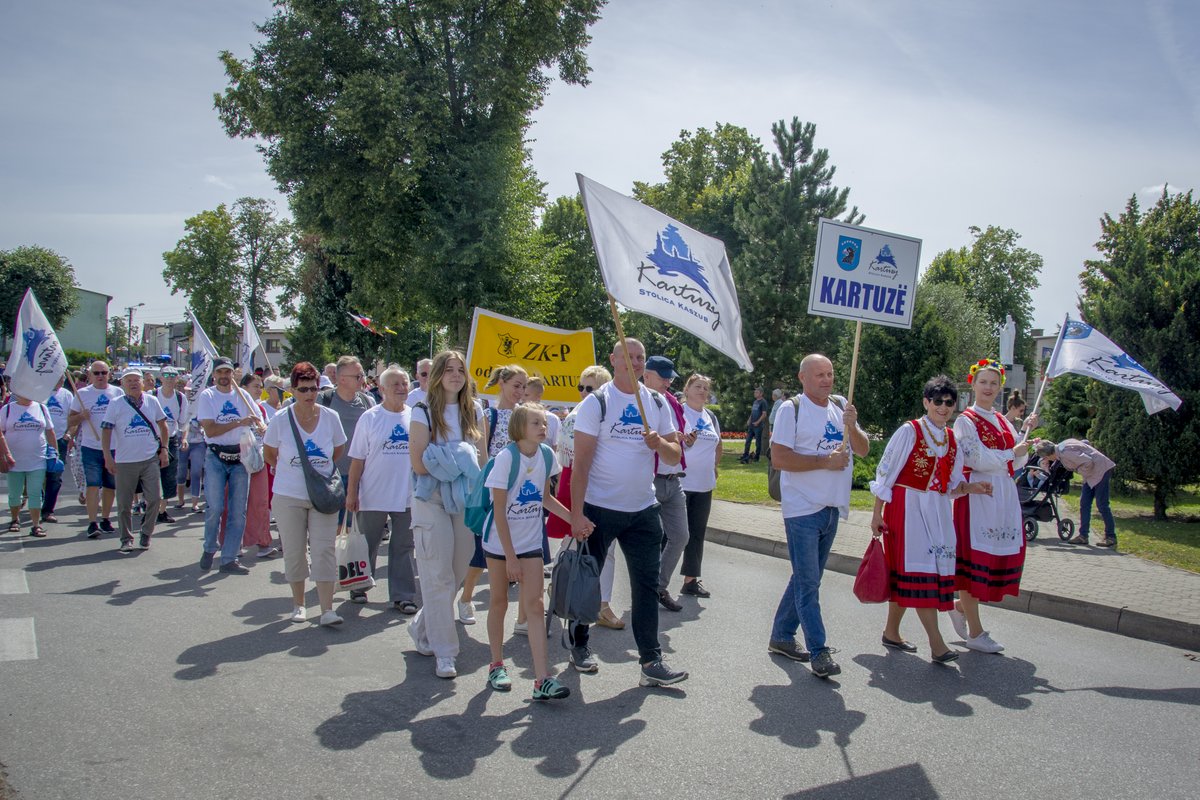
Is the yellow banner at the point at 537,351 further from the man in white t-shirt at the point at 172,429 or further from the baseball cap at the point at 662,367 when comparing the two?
the baseball cap at the point at 662,367

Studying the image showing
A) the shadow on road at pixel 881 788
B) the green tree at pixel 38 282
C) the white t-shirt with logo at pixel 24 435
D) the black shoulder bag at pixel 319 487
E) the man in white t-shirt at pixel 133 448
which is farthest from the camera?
the green tree at pixel 38 282

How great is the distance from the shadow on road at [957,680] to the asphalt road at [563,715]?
0.02 m

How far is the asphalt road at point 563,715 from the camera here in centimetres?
383

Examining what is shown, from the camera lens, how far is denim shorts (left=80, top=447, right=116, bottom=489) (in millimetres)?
10070

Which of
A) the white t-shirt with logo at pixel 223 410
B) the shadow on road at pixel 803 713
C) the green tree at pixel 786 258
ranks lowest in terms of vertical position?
the shadow on road at pixel 803 713

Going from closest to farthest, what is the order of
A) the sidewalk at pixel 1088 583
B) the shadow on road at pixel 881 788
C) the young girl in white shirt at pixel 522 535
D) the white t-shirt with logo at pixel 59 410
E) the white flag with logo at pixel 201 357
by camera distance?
the shadow on road at pixel 881 788
the young girl in white shirt at pixel 522 535
the sidewalk at pixel 1088 583
the white flag with logo at pixel 201 357
the white t-shirt with logo at pixel 59 410

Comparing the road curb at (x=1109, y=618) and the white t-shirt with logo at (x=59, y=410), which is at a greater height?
the white t-shirt with logo at (x=59, y=410)

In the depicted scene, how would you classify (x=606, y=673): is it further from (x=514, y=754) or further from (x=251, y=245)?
(x=251, y=245)

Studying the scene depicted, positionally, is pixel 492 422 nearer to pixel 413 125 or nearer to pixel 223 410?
pixel 223 410

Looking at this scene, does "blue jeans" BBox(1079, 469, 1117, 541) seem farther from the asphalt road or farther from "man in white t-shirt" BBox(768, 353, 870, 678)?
"man in white t-shirt" BBox(768, 353, 870, 678)

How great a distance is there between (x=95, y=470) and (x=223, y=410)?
2.59 meters

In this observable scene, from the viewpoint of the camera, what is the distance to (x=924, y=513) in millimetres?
5754

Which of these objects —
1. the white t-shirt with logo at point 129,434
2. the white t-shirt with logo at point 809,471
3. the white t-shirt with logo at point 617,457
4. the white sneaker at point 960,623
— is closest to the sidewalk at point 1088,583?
the white sneaker at point 960,623

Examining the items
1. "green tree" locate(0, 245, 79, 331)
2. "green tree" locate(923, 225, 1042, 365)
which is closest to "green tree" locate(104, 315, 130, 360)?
"green tree" locate(0, 245, 79, 331)
